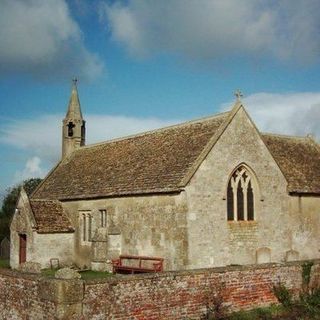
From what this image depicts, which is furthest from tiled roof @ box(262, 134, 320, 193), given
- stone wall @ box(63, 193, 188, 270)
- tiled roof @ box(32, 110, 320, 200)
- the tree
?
the tree

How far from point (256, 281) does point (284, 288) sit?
1301 mm

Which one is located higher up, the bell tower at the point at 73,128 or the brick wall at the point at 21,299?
the bell tower at the point at 73,128

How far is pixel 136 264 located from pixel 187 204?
489 cm

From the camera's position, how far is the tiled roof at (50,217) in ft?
98.9

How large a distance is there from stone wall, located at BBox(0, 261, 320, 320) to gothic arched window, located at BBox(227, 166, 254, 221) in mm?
9248

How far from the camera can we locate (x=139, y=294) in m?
13.2

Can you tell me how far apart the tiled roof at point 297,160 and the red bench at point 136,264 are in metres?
9.64

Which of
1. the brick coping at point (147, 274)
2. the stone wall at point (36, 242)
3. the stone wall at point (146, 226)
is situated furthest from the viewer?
the stone wall at point (36, 242)

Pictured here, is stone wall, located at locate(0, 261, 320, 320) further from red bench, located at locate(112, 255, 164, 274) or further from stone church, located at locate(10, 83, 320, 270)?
red bench, located at locate(112, 255, 164, 274)

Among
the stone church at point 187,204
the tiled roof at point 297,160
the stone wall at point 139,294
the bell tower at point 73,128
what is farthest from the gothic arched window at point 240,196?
the bell tower at point 73,128

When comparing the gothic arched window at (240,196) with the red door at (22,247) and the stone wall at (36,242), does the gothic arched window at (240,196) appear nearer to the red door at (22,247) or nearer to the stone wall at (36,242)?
the stone wall at (36,242)

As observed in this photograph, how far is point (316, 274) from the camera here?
17516 mm

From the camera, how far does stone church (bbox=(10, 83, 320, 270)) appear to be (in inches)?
938

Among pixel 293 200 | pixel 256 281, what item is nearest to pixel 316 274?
pixel 256 281
